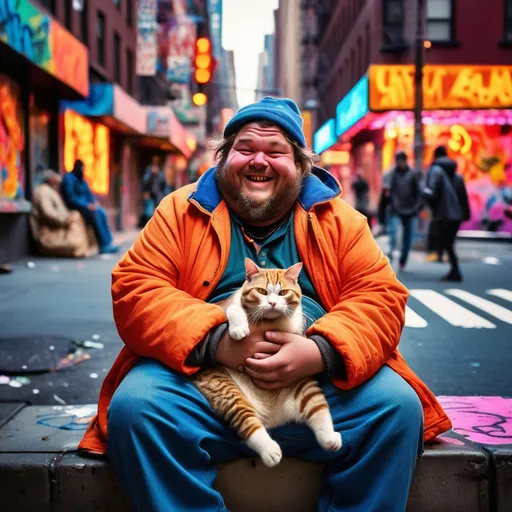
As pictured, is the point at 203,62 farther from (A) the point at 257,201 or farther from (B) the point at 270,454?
(B) the point at 270,454

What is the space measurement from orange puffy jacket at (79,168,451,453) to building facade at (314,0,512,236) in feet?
55.7

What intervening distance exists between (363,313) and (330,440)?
1.87ft

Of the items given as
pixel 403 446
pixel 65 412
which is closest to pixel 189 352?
pixel 403 446

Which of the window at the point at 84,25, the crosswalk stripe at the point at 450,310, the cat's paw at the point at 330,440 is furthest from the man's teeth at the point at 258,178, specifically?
the window at the point at 84,25

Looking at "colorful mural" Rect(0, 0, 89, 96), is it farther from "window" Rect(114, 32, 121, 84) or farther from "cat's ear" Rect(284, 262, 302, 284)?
"window" Rect(114, 32, 121, 84)

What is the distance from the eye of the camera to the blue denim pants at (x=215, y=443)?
8.70 feet

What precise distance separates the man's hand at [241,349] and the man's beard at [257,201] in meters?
0.67

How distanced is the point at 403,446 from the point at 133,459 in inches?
41.9

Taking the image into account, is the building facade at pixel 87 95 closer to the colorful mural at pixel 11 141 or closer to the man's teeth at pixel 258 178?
the colorful mural at pixel 11 141

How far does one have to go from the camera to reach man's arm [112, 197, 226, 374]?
2.83 meters

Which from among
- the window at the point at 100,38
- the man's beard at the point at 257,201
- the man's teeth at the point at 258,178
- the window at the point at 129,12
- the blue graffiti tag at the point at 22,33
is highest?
the window at the point at 129,12

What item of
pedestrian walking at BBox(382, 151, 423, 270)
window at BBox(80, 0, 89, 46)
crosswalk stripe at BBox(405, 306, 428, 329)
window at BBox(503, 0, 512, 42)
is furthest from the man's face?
window at BBox(503, 0, 512, 42)

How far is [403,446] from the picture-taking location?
275 centimetres

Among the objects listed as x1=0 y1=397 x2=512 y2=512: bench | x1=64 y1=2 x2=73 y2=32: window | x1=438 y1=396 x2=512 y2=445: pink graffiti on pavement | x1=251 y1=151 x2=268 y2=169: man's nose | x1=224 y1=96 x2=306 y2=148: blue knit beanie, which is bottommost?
x1=0 y1=397 x2=512 y2=512: bench
